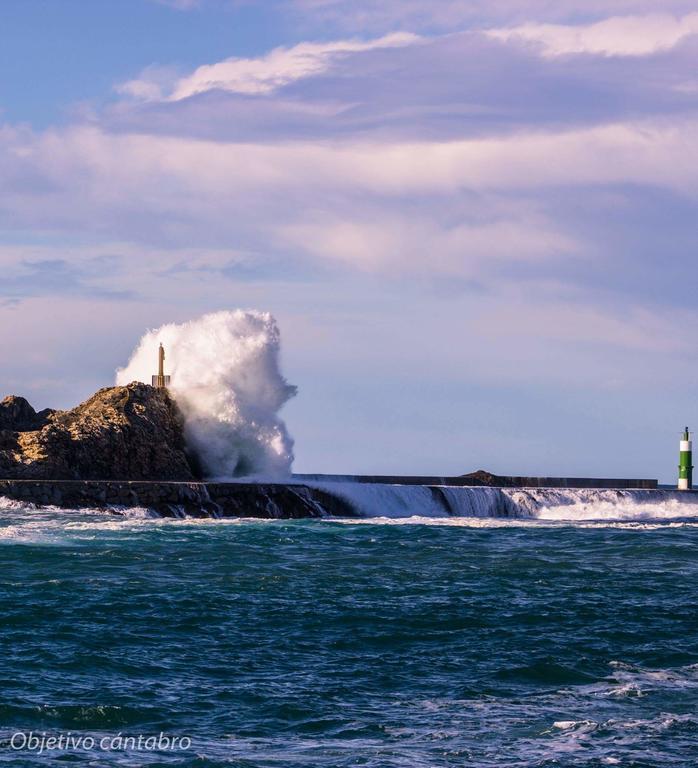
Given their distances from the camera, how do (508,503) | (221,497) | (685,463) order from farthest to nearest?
(685,463)
(508,503)
(221,497)

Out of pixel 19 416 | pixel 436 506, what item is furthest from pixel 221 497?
pixel 19 416

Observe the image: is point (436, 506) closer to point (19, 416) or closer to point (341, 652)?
point (19, 416)

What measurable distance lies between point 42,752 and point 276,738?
1.77 metres

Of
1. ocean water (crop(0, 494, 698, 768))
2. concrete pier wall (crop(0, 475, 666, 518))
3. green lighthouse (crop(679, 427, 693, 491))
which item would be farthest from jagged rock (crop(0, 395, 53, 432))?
green lighthouse (crop(679, 427, 693, 491))

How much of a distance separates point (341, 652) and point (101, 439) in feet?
65.0

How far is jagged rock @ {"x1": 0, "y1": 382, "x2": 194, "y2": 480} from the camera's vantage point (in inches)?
1203

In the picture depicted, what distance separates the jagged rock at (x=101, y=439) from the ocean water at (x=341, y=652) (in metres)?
7.72

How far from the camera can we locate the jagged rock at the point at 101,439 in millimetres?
30562

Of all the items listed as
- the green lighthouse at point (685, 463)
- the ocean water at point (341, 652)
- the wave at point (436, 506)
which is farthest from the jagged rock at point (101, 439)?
the green lighthouse at point (685, 463)

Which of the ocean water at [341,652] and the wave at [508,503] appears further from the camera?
the wave at [508,503]

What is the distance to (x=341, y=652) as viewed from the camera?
43.1ft

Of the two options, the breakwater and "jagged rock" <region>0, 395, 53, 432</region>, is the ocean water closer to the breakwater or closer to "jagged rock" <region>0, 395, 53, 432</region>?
the breakwater

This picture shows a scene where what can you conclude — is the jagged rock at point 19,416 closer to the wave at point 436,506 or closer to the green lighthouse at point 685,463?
the wave at point 436,506

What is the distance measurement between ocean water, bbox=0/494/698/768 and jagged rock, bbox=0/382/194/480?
7.72 metres
